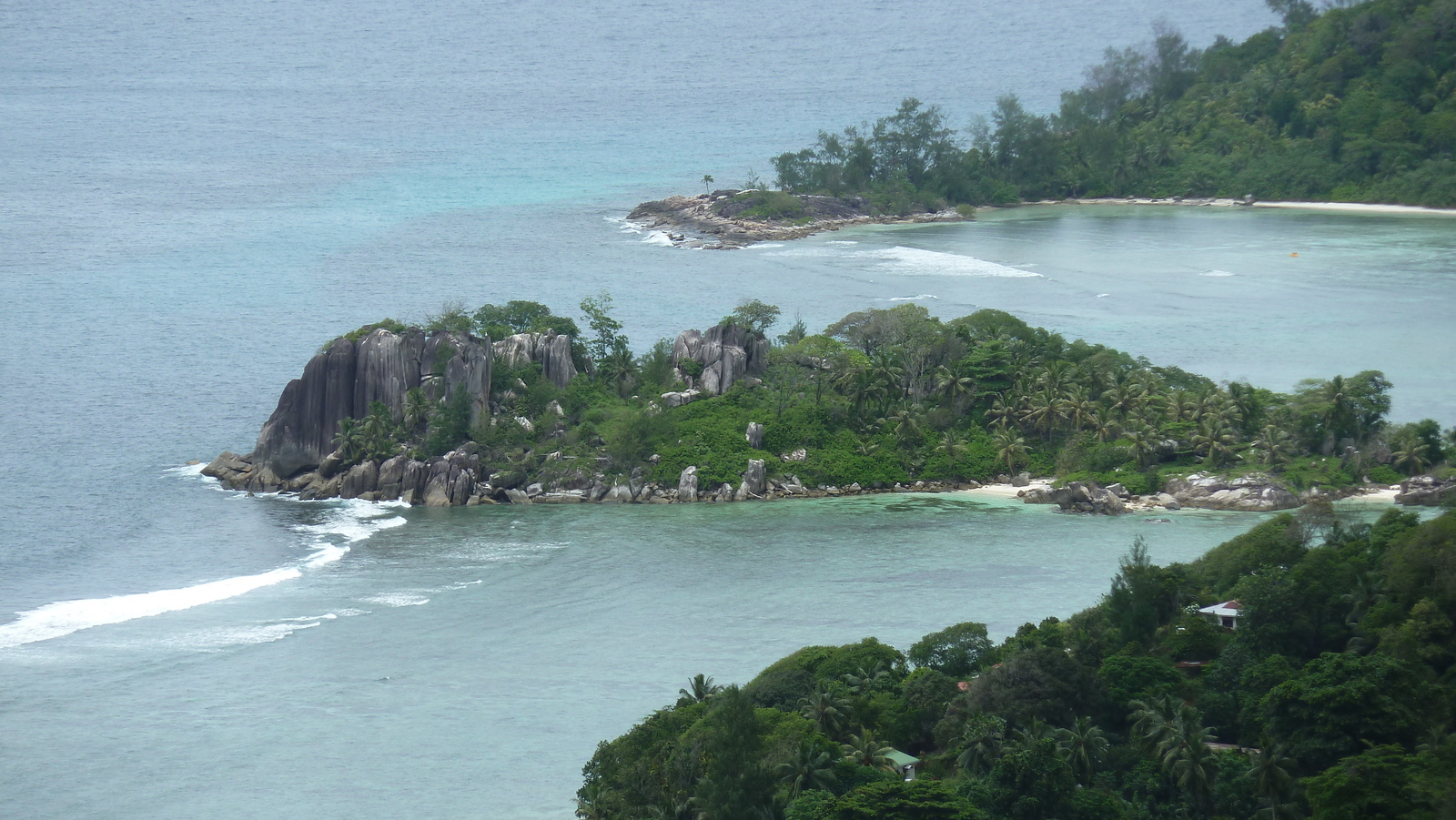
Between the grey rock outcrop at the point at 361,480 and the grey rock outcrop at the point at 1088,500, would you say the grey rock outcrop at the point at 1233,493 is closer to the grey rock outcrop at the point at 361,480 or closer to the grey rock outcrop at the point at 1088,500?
the grey rock outcrop at the point at 1088,500

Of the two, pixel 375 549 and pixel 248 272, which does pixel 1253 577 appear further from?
pixel 248 272


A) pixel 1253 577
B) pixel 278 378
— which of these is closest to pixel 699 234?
pixel 278 378

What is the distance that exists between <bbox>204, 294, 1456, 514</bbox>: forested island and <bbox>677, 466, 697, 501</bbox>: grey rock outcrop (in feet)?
0.25

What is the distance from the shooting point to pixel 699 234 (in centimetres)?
12681

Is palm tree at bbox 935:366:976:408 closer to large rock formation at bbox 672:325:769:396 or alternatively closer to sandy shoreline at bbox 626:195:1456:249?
large rock formation at bbox 672:325:769:396

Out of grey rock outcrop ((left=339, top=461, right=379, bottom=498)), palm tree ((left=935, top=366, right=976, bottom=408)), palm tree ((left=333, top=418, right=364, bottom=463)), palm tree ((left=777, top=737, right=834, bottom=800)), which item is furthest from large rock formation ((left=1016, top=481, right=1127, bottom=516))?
palm tree ((left=333, top=418, right=364, bottom=463))

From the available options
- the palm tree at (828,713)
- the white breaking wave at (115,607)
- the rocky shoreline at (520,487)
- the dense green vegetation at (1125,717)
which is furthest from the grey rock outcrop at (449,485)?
the palm tree at (828,713)

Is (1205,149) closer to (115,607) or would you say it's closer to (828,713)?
(115,607)

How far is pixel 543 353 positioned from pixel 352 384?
847cm

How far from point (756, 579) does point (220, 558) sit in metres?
20.6

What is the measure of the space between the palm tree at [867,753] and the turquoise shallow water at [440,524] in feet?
24.9

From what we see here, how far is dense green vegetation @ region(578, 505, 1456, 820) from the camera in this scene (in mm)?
32938

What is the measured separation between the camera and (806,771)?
34.3 metres

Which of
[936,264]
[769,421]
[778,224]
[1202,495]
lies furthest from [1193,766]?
[778,224]
